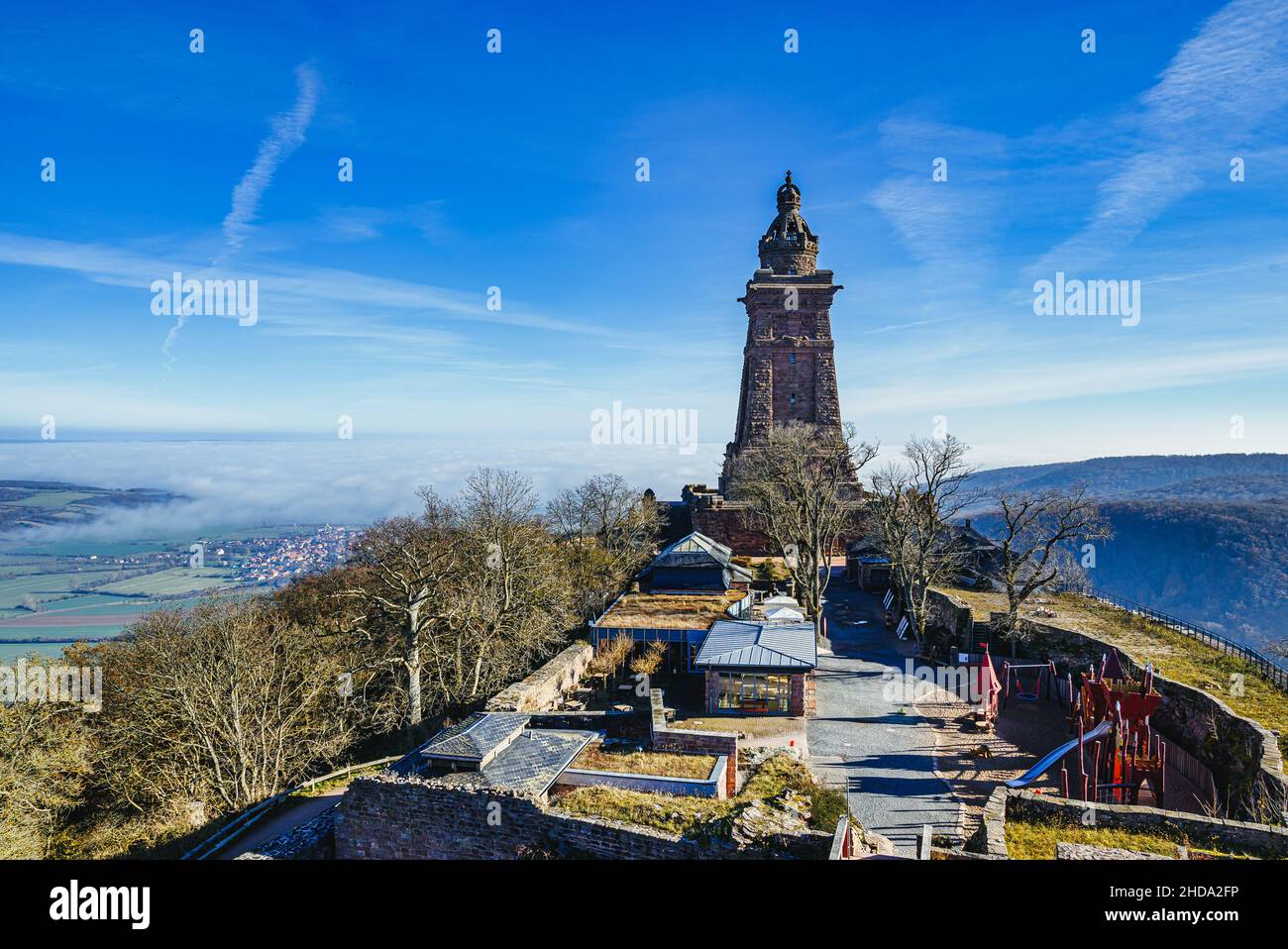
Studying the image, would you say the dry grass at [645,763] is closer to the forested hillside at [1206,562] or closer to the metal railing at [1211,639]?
the metal railing at [1211,639]

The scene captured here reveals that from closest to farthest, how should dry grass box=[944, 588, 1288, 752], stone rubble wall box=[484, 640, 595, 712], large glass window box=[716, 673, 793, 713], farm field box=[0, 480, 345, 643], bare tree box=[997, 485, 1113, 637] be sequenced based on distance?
dry grass box=[944, 588, 1288, 752], stone rubble wall box=[484, 640, 595, 712], large glass window box=[716, 673, 793, 713], bare tree box=[997, 485, 1113, 637], farm field box=[0, 480, 345, 643]

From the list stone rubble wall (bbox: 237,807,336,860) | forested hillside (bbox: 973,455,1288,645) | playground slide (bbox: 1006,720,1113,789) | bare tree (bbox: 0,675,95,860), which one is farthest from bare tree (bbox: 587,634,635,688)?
forested hillside (bbox: 973,455,1288,645)

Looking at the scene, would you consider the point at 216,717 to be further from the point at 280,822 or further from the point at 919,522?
the point at 919,522

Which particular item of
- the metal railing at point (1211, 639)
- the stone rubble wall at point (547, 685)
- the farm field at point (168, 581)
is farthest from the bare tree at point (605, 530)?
the farm field at point (168, 581)

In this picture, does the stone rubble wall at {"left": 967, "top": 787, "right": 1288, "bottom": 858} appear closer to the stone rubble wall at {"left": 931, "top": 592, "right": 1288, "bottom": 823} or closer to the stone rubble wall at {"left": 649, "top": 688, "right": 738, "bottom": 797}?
the stone rubble wall at {"left": 931, "top": 592, "right": 1288, "bottom": 823}

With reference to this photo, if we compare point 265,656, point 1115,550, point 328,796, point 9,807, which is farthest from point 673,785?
point 1115,550

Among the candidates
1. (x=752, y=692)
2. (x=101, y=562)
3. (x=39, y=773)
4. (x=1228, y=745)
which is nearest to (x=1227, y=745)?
(x=1228, y=745)
